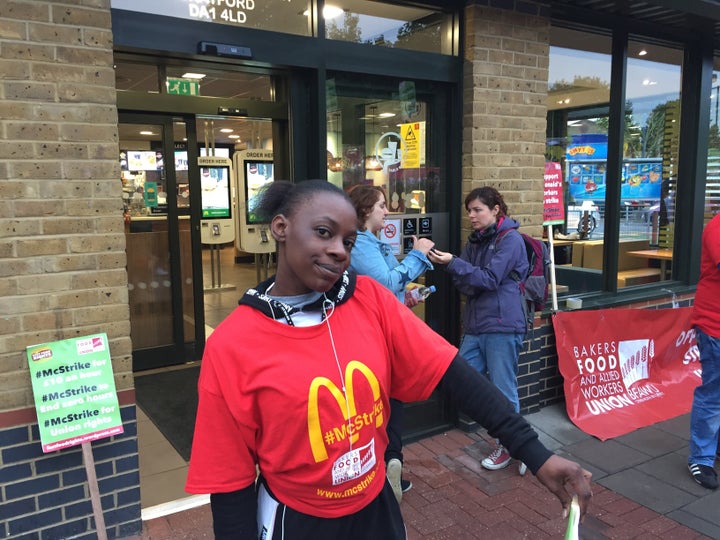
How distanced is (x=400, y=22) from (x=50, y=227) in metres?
2.86

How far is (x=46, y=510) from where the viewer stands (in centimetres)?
308

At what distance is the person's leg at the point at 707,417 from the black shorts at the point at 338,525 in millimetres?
3118

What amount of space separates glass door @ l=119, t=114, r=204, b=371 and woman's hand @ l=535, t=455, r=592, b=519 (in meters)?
5.12

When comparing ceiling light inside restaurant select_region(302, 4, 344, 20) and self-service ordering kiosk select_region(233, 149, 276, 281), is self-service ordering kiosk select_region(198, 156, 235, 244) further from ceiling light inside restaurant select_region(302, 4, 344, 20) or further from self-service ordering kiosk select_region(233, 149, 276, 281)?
ceiling light inside restaurant select_region(302, 4, 344, 20)

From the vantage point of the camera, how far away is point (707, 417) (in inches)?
156

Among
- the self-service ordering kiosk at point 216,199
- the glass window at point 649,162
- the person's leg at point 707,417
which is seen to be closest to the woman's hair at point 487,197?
the person's leg at point 707,417

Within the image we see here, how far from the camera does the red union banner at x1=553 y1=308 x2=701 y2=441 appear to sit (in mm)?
4965

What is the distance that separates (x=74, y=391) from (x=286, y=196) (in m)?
1.99

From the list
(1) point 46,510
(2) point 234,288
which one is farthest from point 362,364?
(2) point 234,288

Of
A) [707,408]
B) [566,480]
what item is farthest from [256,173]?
[566,480]

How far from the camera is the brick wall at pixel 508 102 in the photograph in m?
4.46

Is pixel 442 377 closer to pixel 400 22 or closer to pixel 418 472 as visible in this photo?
pixel 418 472

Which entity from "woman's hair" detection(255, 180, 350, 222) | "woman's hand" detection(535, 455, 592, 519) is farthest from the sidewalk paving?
"woman's hair" detection(255, 180, 350, 222)

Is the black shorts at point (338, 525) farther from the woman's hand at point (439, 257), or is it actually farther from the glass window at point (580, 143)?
the glass window at point (580, 143)
